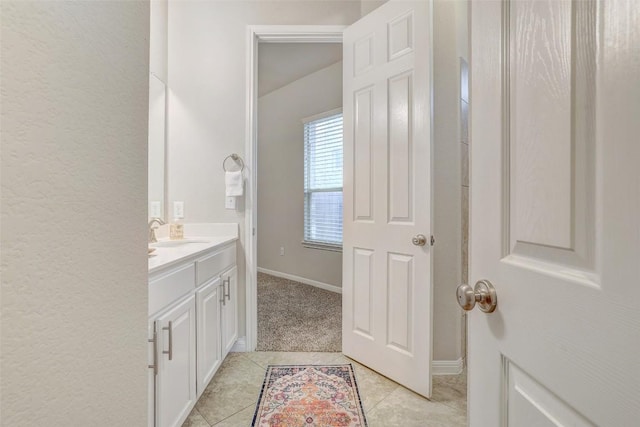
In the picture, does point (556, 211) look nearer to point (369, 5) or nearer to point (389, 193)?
point (389, 193)

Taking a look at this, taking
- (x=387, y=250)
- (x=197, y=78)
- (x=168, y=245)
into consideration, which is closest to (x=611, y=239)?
(x=387, y=250)

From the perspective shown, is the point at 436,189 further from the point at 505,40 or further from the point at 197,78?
the point at 197,78

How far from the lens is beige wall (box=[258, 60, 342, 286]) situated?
3777mm

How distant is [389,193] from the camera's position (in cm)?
174

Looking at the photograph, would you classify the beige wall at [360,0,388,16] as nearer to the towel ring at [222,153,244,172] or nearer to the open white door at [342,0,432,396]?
the open white door at [342,0,432,396]

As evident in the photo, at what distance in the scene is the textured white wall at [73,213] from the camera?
352 millimetres

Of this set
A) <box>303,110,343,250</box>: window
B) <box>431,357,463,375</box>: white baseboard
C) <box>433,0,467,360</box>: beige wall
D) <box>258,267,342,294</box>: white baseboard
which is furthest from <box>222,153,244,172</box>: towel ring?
<box>258,267,342,294</box>: white baseboard

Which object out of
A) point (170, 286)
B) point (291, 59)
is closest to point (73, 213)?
point (170, 286)

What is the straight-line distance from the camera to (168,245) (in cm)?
178

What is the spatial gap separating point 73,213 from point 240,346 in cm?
194

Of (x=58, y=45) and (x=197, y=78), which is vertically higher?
(x=197, y=78)

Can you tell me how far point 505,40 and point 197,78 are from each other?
2.17 meters

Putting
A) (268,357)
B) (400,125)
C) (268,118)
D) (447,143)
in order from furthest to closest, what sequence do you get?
(268,118) < (268,357) < (447,143) < (400,125)

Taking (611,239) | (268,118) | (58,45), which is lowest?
(611,239)
